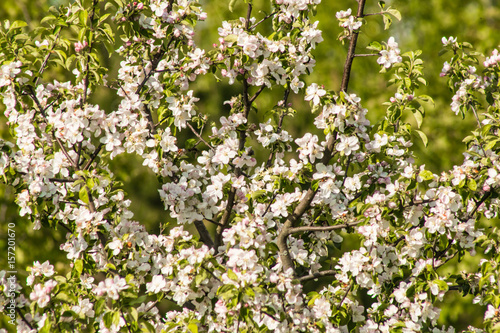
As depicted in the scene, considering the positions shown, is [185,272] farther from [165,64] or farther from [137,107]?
[165,64]

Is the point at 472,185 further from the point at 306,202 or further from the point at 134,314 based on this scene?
the point at 134,314

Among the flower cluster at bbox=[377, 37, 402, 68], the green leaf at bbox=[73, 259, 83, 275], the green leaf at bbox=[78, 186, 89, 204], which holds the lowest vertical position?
the green leaf at bbox=[73, 259, 83, 275]

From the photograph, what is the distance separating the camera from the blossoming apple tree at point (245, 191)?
8.80 ft

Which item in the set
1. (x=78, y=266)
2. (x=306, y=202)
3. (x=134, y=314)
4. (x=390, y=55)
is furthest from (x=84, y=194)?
(x=390, y=55)

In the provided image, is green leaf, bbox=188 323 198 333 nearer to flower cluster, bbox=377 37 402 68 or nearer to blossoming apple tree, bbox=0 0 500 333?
blossoming apple tree, bbox=0 0 500 333

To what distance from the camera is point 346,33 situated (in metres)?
2.90

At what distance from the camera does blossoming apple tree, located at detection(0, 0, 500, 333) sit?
2684 mm

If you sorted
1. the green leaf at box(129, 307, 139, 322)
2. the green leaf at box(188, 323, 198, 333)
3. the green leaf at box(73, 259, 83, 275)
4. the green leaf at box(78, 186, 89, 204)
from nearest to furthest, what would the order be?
the green leaf at box(129, 307, 139, 322)
the green leaf at box(188, 323, 198, 333)
the green leaf at box(78, 186, 89, 204)
the green leaf at box(73, 259, 83, 275)

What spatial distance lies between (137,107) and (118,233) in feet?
2.52

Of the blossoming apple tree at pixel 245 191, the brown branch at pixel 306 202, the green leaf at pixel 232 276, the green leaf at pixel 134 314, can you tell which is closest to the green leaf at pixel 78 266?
the blossoming apple tree at pixel 245 191

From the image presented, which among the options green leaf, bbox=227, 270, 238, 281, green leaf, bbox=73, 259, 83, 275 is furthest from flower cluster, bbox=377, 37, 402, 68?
green leaf, bbox=73, 259, 83, 275

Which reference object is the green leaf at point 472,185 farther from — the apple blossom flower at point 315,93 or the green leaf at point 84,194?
the green leaf at point 84,194

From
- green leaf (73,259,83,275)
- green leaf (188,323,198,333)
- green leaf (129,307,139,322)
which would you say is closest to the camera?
green leaf (129,307,139,322)

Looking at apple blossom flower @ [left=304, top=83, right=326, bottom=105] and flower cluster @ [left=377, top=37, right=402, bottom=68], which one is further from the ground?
flower cluster @ [left=377, top=37, right=402, bottom=68]
